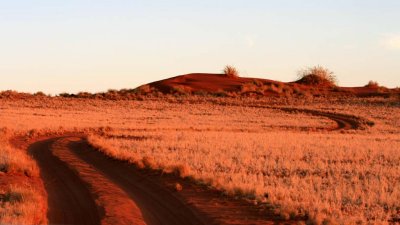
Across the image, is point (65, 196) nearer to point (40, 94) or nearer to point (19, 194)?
point (19, 194)

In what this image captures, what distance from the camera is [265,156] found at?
26.4 m

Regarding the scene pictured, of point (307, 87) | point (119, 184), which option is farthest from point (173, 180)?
point (307, 87)

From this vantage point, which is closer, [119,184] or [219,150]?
[119,184]

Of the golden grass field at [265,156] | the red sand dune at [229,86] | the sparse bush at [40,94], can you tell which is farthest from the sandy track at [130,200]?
the red sand dune at [229,86]

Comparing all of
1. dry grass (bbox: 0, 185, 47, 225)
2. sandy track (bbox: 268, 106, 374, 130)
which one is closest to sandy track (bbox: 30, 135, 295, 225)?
dry grass (bbox: 0, 185, 47, 225)

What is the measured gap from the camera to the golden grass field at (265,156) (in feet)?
49.1

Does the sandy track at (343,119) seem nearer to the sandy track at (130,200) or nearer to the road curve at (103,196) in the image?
the road curve at (103,196)

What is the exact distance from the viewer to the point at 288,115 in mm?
62438

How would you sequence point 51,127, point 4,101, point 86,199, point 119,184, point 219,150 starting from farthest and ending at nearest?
point 4,101 → point 51,127 → point 219,150 → point 119,184 → point 86,199

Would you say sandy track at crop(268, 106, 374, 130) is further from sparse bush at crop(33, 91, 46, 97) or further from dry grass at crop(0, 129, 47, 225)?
dry grass at crop(0, 129, 47, 225)

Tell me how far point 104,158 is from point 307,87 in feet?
232

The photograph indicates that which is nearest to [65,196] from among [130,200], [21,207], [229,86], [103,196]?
[103,196]

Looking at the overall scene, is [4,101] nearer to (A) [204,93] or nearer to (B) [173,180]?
(A) [204,93]

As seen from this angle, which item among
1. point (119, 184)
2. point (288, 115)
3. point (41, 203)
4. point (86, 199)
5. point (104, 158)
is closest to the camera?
point (41, 203)
